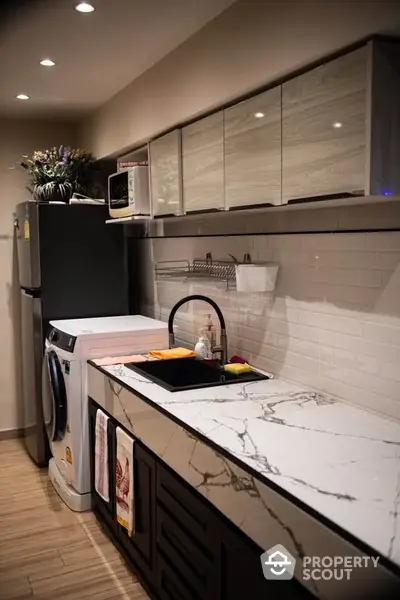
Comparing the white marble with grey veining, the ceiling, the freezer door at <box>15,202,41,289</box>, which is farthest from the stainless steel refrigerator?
the white marble with grey veining

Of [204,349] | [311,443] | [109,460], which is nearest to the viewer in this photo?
[311,443]

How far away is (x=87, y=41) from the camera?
284 cm

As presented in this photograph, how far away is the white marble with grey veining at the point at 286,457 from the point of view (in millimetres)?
1421

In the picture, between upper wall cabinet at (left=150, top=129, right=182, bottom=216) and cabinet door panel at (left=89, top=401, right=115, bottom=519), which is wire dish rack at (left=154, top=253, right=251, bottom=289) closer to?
upper wall cabinet at (left=150, top=129, right=182, bottom=216)

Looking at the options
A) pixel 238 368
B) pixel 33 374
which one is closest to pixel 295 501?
pixel 238 368

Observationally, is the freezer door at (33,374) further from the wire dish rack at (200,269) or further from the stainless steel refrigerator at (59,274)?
the wire dish rack at (200,269)

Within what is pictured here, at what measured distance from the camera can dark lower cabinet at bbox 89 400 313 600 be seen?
5.57 ft

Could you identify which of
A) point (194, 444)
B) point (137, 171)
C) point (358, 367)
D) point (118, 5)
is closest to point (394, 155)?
point (358, 367)

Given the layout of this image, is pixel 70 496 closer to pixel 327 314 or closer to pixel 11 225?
pixel 327 314

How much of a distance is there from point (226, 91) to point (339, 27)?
0.74 meters

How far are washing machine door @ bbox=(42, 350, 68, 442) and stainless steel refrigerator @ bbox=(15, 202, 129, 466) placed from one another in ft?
0.91

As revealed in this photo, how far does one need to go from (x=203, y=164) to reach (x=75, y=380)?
1.45m

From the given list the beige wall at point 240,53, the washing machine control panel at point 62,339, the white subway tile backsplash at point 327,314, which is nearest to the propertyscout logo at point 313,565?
the white subway tile backsplash at point 327,314

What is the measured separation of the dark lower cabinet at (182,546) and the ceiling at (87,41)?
1.89 m
